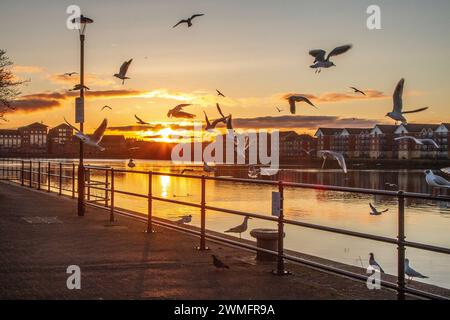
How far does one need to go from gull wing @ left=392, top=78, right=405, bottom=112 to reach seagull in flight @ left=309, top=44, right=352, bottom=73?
54.3 inches

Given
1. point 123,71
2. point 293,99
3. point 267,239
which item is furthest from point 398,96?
point 123,71

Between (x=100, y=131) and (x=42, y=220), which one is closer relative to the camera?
(x=100, y=131)

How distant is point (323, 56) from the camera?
11.2 meters

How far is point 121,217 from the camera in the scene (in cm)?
1641

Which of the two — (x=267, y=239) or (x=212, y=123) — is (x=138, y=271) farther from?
(x=212, y=123)

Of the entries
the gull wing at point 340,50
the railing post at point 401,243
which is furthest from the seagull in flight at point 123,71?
the railing post at point 401,243

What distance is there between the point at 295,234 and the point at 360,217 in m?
14.1

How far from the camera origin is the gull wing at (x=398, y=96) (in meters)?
9.64

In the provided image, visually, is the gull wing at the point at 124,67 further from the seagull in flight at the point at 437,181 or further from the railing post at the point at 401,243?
the railing post at the point at 401,243

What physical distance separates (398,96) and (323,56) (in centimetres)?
189

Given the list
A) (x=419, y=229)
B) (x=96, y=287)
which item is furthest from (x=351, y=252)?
(x=96, y=287)

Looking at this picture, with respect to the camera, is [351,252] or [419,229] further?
[419,229]

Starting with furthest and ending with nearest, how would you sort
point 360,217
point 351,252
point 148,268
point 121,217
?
point 360,217 → point 351,252 → point 121,217 → point 148,268
